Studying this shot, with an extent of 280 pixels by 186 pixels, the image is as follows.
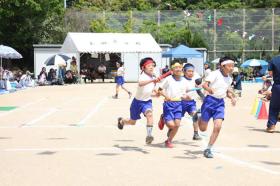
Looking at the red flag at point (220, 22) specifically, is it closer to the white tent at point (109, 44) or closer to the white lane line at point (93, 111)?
the white tent at point (109, 44)

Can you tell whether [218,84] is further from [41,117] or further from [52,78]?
[52,78]

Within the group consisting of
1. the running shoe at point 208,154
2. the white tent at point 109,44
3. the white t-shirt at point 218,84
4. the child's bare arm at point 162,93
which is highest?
the white tent at point 109,44

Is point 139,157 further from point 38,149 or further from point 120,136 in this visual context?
point 120,136

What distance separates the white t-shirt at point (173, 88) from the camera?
1073cm

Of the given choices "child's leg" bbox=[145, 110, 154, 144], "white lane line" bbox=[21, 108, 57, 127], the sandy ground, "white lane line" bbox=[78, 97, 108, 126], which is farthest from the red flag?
"child's leg" bbox=[145, 110, 154, 144]

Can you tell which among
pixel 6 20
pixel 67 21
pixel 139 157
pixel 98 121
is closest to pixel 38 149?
pixel 139 157

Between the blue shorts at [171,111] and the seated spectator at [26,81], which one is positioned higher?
the blue shorts at [171,111]

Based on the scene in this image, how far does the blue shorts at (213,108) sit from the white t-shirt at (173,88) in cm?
83

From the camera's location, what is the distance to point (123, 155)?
32.5 ft

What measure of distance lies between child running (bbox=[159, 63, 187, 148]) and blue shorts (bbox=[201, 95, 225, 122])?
72 centimetres

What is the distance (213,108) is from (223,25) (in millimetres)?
50376

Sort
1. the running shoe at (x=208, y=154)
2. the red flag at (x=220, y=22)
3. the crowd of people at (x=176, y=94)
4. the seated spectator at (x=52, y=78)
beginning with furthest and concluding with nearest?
the red flag at (x=220, y=22)
the seated spectator at (x=52, y=78)
the crowd of people at (x=176, y=94)
the running shoe at (x=208, y=154)

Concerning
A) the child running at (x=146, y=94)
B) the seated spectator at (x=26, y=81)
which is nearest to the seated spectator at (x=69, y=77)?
the seated spectator at (x=26, y=81)

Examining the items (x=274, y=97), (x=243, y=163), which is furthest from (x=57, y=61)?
(x=243, y=163)
